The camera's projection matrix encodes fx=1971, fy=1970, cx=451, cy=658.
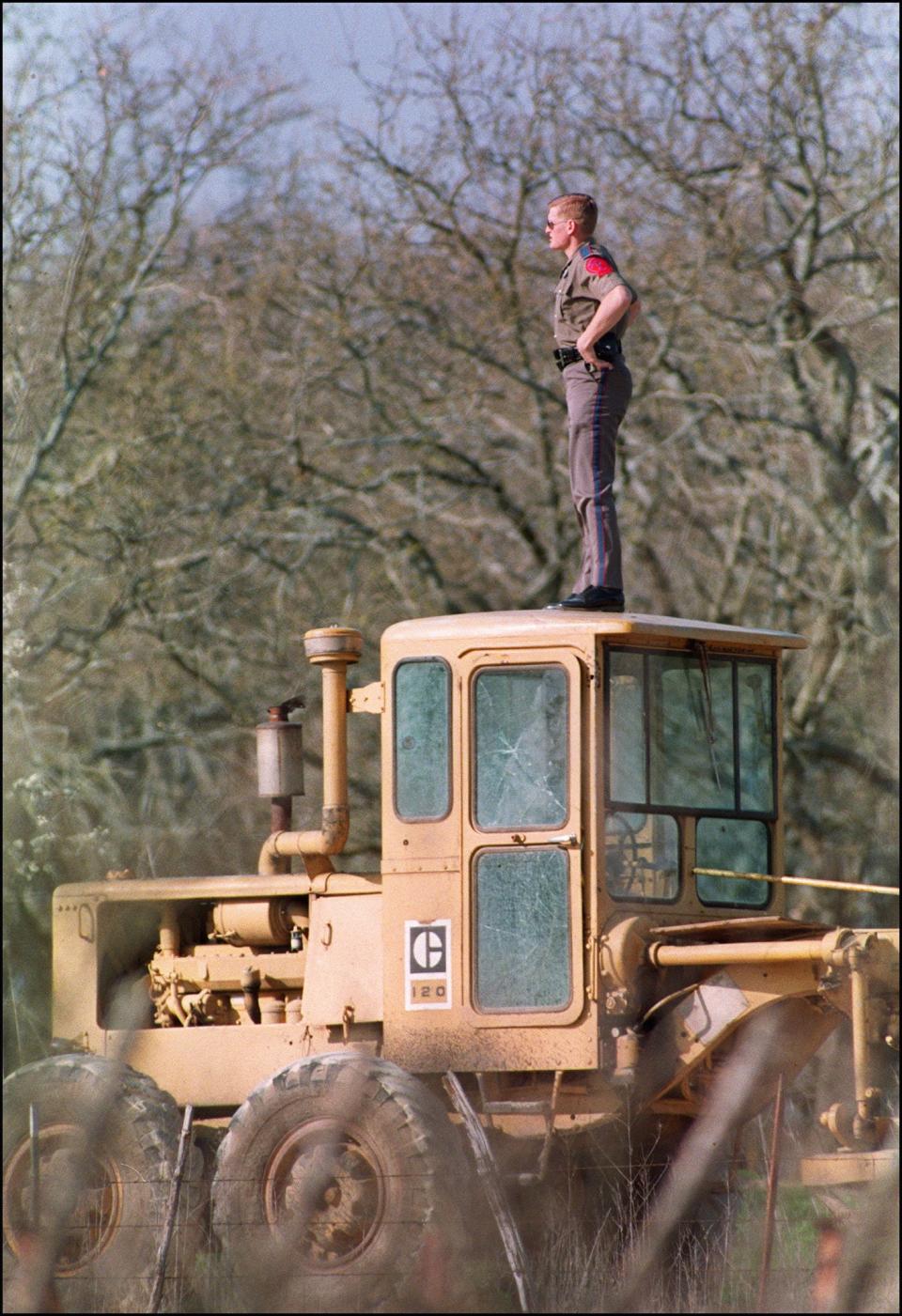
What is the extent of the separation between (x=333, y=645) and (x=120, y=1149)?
2.20m

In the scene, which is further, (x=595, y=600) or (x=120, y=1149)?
(x=595, y=600)

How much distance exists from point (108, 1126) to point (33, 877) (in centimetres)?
764

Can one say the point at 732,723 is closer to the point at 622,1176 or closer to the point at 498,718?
the point at 498,718

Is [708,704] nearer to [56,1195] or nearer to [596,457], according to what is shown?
[596,457]

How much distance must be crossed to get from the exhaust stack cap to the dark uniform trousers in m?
0.98

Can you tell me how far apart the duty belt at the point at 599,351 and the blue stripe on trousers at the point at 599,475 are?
79 millimetres

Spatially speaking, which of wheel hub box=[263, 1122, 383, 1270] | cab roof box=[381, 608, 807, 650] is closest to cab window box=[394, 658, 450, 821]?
cab roof box=[381, 608, 807, 650]

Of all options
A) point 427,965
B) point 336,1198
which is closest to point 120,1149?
point 336,1198

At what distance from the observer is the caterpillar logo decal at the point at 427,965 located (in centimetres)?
769

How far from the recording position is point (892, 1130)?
705 cm

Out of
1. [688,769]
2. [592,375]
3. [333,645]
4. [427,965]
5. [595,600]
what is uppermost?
[592,375]

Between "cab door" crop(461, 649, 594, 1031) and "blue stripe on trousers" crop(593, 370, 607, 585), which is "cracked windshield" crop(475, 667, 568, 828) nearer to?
"cab door" crop(461, 649, 594, 1031)

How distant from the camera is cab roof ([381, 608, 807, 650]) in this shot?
25.1ft

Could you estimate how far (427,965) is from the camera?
773 cm
